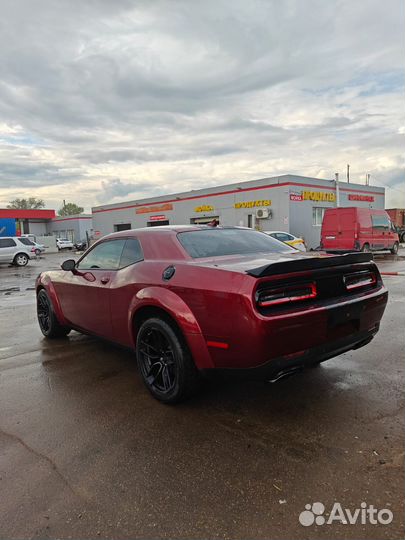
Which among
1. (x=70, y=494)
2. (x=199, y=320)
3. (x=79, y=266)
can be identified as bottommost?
(x=70, y=494)

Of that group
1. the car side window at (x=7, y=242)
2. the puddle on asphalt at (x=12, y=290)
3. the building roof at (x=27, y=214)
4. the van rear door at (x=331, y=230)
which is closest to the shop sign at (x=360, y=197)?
the van rear door at (x=331, y=230)

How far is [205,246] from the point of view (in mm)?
3883

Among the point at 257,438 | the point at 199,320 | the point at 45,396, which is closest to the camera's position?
the point at 257,438

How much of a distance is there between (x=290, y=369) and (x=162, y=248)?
5.35ft

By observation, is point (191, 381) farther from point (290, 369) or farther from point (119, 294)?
point (119, 294)

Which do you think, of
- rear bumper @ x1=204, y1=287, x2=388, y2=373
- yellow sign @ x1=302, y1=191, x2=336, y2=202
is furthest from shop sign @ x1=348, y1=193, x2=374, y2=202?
rear bumper @ x1=204, y1=287, x2=388, y2=373

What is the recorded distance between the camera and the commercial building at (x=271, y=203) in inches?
1047

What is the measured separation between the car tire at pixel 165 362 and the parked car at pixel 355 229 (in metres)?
15.8

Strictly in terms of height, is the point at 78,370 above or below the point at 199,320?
below

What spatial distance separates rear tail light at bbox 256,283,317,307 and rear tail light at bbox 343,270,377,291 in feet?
1.56

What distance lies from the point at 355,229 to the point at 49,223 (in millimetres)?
56717

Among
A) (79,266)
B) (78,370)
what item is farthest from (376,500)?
(79,266)

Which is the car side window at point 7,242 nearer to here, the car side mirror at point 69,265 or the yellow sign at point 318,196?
the yellow sign at point 318,196

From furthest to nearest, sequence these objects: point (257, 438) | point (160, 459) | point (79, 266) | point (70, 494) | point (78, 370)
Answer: point (79, 266) → point (78, 370) → point (257, 438) → point (160, 459) → point (70, 494)
